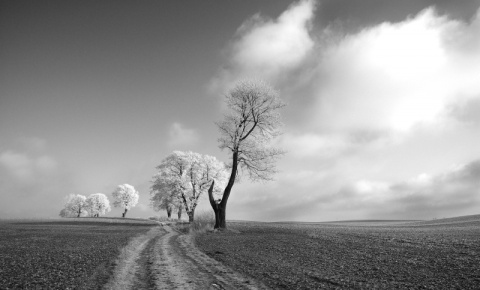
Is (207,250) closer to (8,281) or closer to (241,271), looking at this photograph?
(241,271)

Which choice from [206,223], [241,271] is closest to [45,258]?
[241,271]

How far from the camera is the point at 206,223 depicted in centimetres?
3962

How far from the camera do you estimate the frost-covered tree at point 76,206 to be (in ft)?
489

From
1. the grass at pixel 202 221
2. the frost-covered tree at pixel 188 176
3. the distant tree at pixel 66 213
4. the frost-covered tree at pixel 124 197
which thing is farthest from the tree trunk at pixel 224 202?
the distant tree at pixel 66 213

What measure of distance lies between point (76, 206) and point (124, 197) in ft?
130

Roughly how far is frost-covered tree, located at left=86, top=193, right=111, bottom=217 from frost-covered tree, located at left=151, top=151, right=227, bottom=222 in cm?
8862

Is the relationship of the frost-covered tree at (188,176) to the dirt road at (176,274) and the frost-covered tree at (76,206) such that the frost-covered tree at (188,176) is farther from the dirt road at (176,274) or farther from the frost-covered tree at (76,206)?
the frost-covered tree at (76,206)

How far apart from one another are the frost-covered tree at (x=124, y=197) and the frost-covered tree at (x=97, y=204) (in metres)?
26.7

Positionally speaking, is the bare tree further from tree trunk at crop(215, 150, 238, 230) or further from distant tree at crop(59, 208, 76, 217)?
distant tree at crop(59, 208, 76, 217)

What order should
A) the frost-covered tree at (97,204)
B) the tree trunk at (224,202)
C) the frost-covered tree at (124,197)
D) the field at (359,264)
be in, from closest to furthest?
the field at (359,264) < the tree trunk at (224,202) < the frost-covered tree at (124,197) < the frost-covered tree at (97,204)

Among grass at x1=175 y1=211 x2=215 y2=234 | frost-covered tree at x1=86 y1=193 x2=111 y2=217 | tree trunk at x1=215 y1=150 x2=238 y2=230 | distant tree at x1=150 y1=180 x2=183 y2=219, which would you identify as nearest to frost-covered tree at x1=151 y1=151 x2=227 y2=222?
distant tree at x1=150 y1=180 x2=183 y2=219

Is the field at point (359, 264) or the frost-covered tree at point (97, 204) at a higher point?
the frost-covered tree at point (97, 204)

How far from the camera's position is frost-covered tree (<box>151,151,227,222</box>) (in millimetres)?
70812

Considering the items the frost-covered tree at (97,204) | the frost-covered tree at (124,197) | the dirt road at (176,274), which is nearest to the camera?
the dirt road at (176,274)
